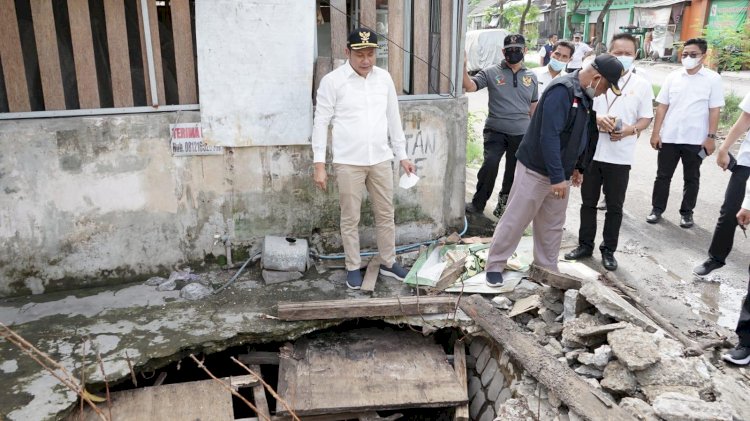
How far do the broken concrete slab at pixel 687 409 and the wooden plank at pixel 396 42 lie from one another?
3.38 meters

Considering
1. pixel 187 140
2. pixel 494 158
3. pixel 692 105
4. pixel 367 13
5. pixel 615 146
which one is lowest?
pixel 494 158

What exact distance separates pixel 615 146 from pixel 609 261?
108cm

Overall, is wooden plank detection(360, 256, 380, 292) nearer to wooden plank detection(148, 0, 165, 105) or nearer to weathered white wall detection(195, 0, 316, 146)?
weathered white wall detection(195, 0, 316, 146)

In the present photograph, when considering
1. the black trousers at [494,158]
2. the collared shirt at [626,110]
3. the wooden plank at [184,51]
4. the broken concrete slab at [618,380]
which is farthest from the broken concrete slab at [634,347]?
the wooden plank at [184,51]

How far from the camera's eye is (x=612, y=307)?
155 inches

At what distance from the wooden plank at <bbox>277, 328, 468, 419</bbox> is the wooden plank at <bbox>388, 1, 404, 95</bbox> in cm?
232

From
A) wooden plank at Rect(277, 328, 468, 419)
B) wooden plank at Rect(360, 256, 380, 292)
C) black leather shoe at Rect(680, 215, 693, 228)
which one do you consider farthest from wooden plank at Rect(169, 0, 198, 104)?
black leather shoe at Rect(680, 215, 693, 228)

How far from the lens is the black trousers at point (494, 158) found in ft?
20.5

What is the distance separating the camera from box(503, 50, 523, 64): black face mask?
598 centimetres

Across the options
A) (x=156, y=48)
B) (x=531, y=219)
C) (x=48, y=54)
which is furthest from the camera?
(x=156, y=48)

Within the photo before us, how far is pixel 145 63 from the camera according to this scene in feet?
15.8

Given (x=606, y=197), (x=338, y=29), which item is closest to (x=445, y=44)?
(x=338, y=29)

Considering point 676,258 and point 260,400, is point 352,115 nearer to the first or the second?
point 260,400

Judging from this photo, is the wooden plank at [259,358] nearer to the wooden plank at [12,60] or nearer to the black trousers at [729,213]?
the wooden plank at [12,60]
